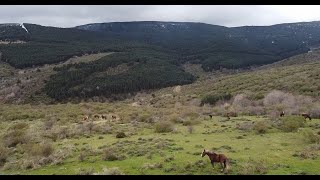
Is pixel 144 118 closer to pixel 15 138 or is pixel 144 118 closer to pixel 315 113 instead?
pixel 15 138

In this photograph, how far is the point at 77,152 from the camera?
21.5 m

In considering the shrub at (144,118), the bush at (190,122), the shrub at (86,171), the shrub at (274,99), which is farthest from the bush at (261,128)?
the shrub at (274,99)

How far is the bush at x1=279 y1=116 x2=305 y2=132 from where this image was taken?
1019 inches

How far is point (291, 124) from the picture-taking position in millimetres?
26047

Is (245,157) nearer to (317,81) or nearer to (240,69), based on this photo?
(317,81)

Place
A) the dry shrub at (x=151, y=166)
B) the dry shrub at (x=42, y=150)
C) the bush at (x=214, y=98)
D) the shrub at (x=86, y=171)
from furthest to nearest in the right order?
the bush at (x=214, y=98) < the dry shrub at (x=42, y=150) < the dry shrub at (x=151, y=166) < the shrub at (x=86, y=171)

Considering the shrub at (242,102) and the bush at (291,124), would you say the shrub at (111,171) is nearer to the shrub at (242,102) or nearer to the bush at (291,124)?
the bush at (291,124)

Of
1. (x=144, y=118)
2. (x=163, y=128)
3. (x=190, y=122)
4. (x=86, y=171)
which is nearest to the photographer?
(x=86, y=171)

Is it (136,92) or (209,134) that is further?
(136,92)

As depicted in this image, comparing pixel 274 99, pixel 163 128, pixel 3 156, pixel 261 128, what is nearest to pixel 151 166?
pixel 3 156

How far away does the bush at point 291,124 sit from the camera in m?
25.9

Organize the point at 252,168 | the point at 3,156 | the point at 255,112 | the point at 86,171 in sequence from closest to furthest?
the point at 252,168, the point at 86,171, the point at 3,156, the point at 255,112
